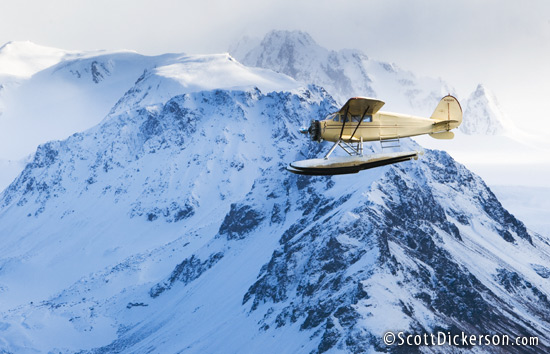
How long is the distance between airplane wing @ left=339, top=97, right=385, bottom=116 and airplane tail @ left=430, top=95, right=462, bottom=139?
10.2 meters

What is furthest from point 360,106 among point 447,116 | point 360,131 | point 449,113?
point 449,113

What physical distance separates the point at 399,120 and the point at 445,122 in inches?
270

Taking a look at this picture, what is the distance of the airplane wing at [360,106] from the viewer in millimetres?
69688

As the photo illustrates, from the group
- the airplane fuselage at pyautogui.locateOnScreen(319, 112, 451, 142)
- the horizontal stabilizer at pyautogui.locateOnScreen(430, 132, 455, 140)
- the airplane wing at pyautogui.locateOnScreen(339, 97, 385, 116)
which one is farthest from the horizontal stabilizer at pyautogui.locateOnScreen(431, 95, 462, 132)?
the airplane wing at pyautogui.locateOnScreen(339, 97, 385, 116)

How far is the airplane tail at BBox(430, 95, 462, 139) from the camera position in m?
79.4

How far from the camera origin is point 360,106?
7181cm

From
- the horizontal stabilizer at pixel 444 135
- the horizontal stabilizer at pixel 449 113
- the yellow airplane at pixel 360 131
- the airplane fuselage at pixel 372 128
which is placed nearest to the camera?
the yellow airplane at pixel 360 131

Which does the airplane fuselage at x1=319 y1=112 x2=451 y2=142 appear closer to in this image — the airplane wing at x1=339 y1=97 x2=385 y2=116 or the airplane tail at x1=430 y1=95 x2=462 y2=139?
the airplane wing at x1=339 y1=97 x2=385 y2=116

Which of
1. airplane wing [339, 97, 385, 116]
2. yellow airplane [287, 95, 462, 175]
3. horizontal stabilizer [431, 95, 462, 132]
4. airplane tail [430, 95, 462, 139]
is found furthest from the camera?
horizontal stabilizer [431, 95, 462, 132]

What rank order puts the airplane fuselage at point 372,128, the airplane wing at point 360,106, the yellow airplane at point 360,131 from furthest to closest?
the airplane fuselage at point 372,128
the yellow airplane at point 360,131
the airplane wing at point 360,106

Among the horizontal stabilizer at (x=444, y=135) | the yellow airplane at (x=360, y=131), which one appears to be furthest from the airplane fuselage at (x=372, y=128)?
the horizontal stabilizer at (x=444, y=135)

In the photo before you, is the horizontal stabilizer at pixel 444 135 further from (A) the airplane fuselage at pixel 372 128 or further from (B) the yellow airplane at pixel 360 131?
(A) the airplane fuselage at pixel 372 128

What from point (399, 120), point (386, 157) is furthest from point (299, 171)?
point (399, 120)

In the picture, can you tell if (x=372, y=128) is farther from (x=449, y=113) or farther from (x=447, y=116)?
(x=449, y=113)
